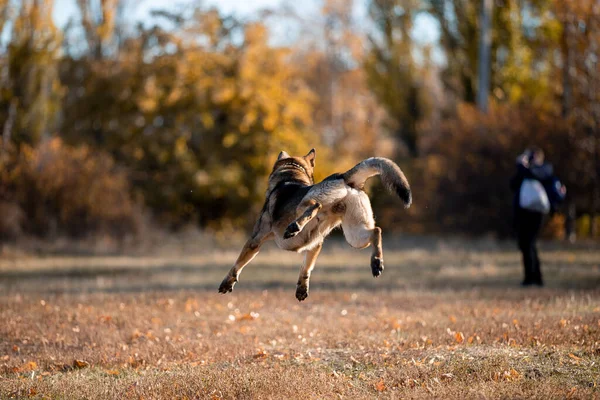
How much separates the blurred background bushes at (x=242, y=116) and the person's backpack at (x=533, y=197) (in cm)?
624

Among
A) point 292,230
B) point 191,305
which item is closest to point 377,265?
point 292,230

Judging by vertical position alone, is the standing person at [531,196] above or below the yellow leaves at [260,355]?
above

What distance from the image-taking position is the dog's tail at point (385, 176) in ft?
27.2

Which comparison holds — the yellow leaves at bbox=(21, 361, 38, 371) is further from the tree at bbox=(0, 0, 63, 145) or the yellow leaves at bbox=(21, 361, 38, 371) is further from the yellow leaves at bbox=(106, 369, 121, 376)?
the tree at bbox=(0, 0, 63, 145)

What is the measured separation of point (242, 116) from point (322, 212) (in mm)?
22455

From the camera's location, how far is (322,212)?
28.3ft

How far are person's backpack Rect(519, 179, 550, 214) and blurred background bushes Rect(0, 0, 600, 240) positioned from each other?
6235 mm

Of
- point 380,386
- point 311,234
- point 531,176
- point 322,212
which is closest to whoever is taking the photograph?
point 380,386

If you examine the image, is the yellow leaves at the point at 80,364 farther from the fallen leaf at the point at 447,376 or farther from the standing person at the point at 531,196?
the standing person at the point at 531,196

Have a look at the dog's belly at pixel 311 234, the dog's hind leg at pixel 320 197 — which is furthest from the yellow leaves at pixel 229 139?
the dog's hind leg at pixel 320 197

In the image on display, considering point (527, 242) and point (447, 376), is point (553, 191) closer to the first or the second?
point (527, 242)

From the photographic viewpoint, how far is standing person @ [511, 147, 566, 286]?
14.1 m

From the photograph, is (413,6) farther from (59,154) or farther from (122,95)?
(59,154)

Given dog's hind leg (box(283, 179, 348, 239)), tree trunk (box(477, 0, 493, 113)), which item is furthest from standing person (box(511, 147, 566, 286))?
tree trunk (box(477, 0, 493, 113))
